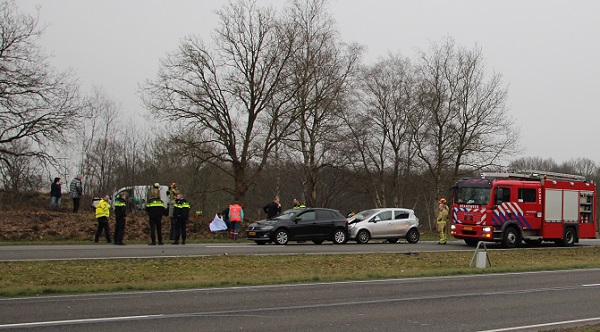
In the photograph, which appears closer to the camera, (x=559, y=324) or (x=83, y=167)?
(x=559, y=324)

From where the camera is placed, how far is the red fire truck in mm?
28047

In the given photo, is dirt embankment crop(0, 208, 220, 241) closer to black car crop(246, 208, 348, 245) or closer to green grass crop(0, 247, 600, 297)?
black car crop(246, 208, 348, 245)

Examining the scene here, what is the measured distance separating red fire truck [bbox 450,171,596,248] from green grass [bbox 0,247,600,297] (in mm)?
3618

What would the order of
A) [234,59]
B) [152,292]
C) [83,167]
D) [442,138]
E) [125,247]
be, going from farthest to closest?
[442,138]
[83,167]
[234,59]
[125,247]
[152,292]

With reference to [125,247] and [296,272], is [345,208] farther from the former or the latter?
[296,272]

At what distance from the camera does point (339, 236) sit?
29016 millimetres

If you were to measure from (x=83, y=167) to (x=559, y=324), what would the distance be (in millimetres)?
43884

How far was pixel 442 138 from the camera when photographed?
56281 mm

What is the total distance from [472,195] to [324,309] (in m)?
18.5

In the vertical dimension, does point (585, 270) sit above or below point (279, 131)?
below

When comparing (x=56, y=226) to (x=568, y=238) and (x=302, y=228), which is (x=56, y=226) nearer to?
(x=302, y=228)

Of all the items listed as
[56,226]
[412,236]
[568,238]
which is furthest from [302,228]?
[568,238]

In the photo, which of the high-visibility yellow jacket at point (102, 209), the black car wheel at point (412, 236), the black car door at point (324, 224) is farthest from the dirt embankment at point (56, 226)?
the black car wheel at point (412, 236)

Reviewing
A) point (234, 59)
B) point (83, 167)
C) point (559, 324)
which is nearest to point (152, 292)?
point (559, 324)
